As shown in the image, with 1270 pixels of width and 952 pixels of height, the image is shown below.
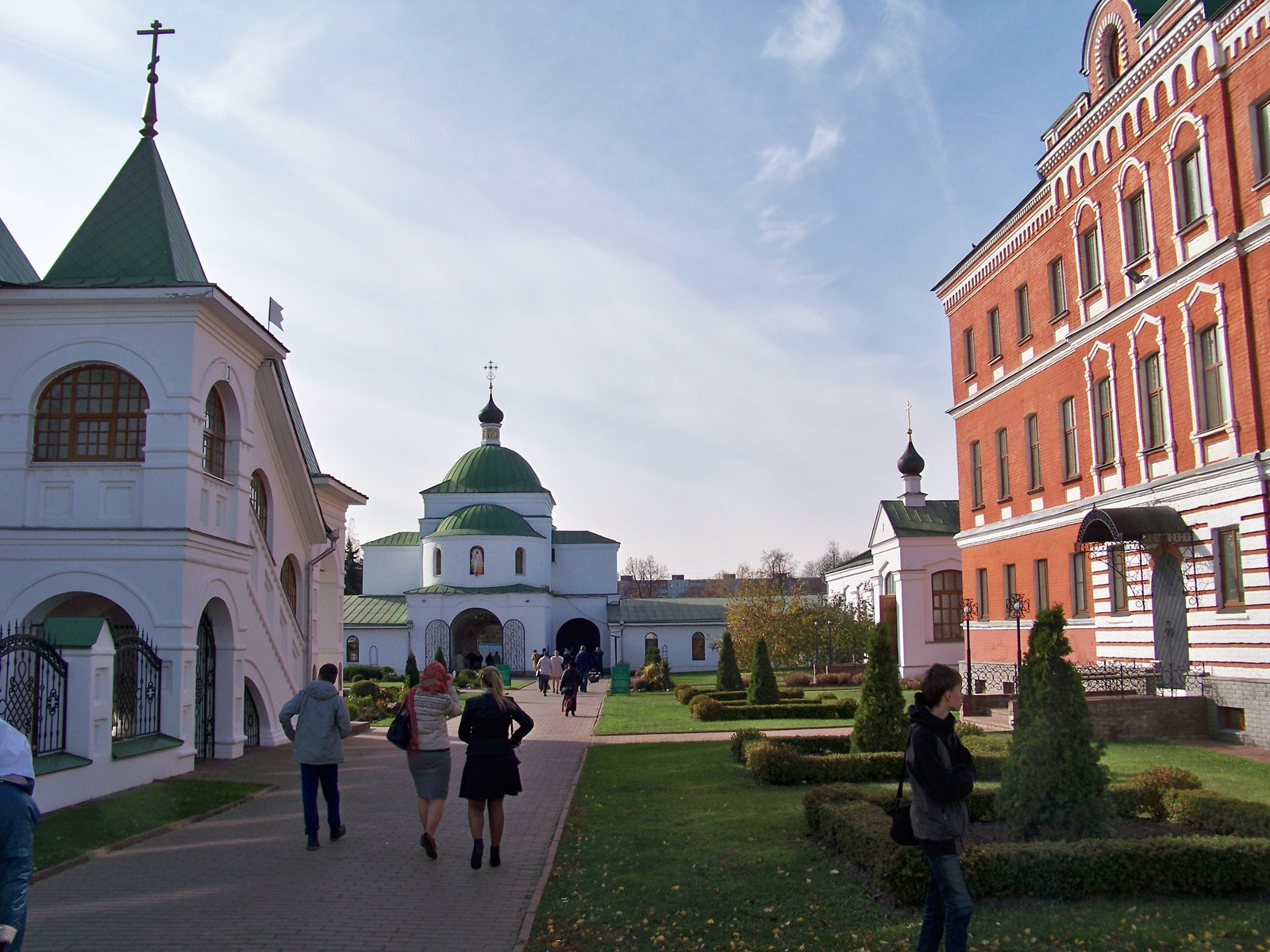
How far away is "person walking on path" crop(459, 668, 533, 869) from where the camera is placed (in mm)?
9312

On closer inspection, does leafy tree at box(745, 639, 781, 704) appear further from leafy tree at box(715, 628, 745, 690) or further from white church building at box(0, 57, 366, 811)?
white church building at box(0, 57, 366, 811)

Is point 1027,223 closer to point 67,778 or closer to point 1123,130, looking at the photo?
point 1123,130

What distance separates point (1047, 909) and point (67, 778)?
33.3 feet

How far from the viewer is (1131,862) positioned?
7.73 m

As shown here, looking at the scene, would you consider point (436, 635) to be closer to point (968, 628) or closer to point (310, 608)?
point (310, 608)

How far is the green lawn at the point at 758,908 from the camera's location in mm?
6879

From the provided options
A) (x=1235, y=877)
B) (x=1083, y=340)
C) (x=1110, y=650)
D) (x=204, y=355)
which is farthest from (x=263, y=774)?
(x=1083, y=340)

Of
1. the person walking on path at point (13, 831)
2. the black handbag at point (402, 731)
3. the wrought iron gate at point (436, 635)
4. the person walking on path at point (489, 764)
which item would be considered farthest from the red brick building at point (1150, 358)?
the wrought iron gate at point (436, 635)

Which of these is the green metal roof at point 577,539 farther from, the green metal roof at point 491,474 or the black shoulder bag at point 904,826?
the black shoulder bag at point 904,826

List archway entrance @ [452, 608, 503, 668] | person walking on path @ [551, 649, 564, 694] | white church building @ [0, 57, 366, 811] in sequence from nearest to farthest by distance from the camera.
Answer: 1. white church building @ [0, 57, 366, 811]
2. person walking on path @ [551, 649, 564, 694]
3. archway entrance @ [452, 608, 503, 668]

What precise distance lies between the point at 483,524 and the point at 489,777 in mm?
45990

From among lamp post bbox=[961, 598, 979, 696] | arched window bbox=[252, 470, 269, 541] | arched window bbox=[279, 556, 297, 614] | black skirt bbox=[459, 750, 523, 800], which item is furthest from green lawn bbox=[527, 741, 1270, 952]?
lamp post bbox=[961, 598, 979, 696]

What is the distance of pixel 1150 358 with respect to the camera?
1986 cm

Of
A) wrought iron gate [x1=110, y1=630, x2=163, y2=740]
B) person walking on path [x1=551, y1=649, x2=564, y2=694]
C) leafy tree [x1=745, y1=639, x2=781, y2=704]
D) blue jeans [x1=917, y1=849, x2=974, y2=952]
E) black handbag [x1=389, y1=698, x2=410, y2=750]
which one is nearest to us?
blue jeans [x1=917, y1=849, x2=974, y2=952]
